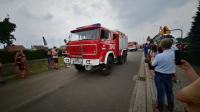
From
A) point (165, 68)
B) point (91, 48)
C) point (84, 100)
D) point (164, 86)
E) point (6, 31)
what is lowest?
point (84, 100)

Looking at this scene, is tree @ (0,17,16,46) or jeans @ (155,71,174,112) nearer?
jeans @ (155,71,174,112)

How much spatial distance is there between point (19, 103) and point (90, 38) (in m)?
5.33

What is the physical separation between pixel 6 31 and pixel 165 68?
6161cm

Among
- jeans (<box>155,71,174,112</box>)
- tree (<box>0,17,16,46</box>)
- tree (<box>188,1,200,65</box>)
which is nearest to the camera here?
jeans (<box>155,71,174,112</box>)

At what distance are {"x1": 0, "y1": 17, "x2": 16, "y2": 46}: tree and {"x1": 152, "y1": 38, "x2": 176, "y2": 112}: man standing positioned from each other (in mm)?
61059

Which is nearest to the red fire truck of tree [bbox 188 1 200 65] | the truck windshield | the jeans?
the truck windshield

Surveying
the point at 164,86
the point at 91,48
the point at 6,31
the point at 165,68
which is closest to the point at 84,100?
the point at 164,86

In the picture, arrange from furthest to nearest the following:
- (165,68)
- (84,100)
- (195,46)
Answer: (195,46)
(84,100)
(165,68)

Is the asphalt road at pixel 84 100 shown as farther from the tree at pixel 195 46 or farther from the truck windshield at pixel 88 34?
the tree at pixel 195 46

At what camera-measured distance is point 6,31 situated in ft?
183

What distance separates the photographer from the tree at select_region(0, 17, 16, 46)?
55.0 m

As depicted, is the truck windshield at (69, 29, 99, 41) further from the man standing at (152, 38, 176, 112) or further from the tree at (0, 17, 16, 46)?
the tree at (0, 17, 16, 46)

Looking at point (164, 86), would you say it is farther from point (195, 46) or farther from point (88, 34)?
point (195, 46)

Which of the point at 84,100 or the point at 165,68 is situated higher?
the point at 165,68
